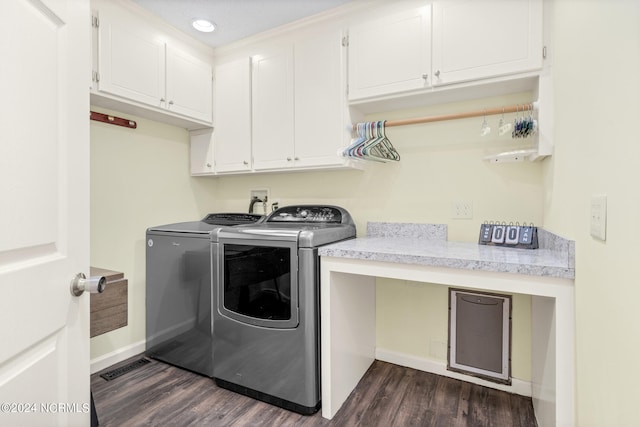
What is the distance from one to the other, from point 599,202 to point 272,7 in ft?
6.90

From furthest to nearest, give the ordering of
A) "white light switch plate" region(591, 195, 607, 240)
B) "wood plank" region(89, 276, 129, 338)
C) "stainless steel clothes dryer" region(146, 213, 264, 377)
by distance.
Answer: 1. "stainless steel clothes dryer" region(146, 213, 264, 377)
2. "wood plank" region(89, 276, 129, 338)
3. "white light switch plate" region(591, 195, 607, 240)

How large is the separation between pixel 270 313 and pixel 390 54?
66.2 inches

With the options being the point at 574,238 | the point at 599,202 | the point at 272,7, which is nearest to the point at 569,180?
the point at 574,238

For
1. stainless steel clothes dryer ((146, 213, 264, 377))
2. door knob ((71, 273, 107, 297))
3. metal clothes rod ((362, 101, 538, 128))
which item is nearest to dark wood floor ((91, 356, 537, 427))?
stainless steel clothes dryer ((146, 213, 264, 377))

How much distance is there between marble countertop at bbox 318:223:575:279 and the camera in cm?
126

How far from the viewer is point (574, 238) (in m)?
1.22

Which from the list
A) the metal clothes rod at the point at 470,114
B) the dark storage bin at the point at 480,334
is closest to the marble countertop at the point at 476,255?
the dark storage bin at the point at 480,334

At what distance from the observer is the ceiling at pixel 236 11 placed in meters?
2.07

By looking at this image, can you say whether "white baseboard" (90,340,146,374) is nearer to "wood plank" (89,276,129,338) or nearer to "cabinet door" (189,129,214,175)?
"wood plank" (89,276,129,338)

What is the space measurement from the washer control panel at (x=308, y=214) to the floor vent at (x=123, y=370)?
137 cm

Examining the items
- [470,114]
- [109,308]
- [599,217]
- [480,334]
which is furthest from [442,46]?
[109,308]

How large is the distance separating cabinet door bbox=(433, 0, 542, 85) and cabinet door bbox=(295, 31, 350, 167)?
0.61 meters

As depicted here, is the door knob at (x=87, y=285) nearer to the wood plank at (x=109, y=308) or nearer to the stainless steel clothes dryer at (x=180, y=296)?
the wood plank at (x=109, y=308)

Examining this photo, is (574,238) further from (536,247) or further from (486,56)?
(486,56)
